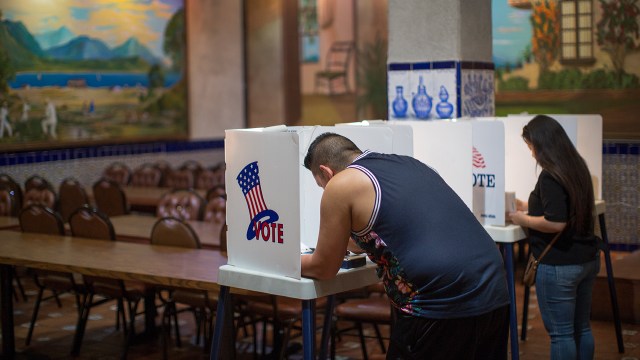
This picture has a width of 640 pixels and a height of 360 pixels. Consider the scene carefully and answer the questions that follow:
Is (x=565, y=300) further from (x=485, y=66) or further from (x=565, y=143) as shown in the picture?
(x=485, y=66)

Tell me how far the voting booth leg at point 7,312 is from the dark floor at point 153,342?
166 mm

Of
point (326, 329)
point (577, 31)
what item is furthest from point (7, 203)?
point (577, 31)

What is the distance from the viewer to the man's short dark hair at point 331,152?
135 inches

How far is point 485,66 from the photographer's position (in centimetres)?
605

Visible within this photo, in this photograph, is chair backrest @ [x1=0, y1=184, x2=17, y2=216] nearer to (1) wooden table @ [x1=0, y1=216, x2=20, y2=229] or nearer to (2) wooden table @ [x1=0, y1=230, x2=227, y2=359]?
(1) wooden table @ [x1=0, y1=216, x2=20, y2=229]

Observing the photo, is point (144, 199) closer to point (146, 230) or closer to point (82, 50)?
point (146, 230)

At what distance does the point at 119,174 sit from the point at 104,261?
5848 mm

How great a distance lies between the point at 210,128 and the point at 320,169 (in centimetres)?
1005

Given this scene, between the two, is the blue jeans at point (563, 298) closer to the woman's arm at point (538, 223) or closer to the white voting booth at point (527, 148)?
the woman's arm at point (538, 223)

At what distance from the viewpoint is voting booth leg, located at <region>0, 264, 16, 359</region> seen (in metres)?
5.81

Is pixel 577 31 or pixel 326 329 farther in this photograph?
pixel 577 31

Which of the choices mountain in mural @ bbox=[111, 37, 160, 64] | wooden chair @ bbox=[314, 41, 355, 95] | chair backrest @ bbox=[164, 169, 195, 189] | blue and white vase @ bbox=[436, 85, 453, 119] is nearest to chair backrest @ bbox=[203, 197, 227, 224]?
blue and white vase @ bbox=[436, 85, 453, 119]

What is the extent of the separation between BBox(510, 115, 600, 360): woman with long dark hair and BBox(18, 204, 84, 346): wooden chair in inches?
129

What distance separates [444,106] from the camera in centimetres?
572
